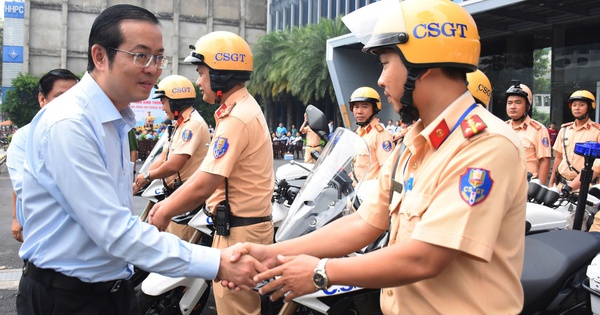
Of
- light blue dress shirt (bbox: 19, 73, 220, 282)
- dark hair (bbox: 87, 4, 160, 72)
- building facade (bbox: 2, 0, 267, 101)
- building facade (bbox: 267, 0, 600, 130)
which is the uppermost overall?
building facade (bbox: 2, 0, 267, 101)

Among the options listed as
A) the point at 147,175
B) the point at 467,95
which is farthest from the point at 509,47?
the point at 467,95

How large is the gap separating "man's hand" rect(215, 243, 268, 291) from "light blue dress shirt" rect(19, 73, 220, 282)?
15 centimetres

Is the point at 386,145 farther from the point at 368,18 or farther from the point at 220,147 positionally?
the point at 368,18

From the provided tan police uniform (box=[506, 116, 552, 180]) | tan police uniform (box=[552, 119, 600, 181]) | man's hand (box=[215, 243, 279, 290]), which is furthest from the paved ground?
tan police uniform (box=[552, 119, 600, 181])

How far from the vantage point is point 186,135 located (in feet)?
15.4

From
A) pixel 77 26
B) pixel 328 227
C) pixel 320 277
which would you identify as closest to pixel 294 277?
pixel 320 277

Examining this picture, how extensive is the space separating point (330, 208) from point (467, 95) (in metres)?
1.16

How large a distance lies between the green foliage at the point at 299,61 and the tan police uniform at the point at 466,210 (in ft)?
80.0

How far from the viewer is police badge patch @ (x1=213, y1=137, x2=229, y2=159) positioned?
10.3 ft

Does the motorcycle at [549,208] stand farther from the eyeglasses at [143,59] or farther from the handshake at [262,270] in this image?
the eyeglasses at [143,59]

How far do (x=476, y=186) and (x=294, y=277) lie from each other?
27.9 inches

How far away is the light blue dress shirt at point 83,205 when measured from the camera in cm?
184

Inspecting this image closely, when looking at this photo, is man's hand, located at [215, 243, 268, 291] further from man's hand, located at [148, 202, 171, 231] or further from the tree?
the tree

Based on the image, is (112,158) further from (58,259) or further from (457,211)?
(457,211)
